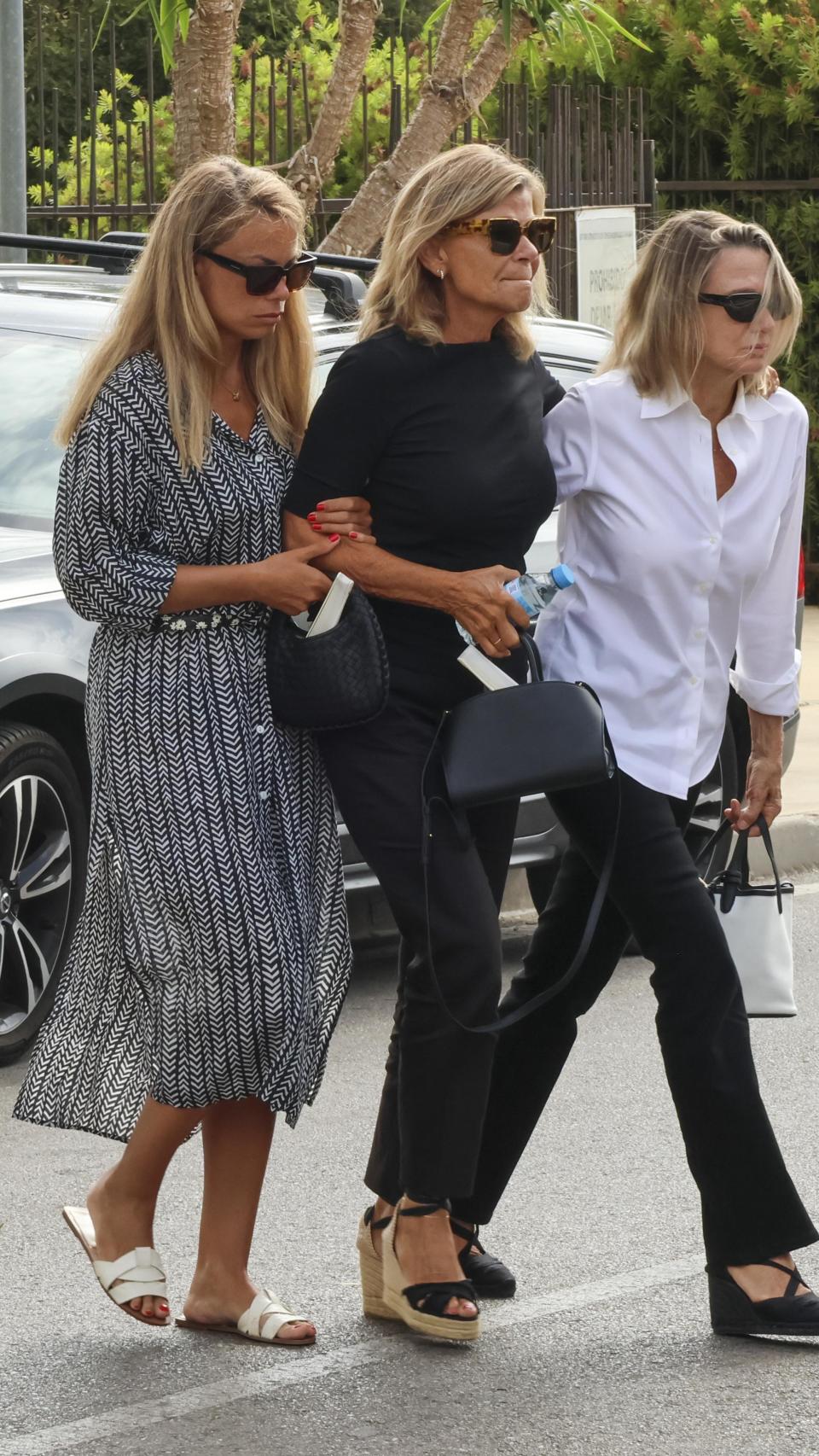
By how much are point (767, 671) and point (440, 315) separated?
893mm

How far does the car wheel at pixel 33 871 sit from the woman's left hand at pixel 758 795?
196cm

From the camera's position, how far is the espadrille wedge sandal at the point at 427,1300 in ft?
12.0

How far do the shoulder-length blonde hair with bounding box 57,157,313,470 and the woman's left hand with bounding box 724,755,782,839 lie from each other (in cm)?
111

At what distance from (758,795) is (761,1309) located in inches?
35.9

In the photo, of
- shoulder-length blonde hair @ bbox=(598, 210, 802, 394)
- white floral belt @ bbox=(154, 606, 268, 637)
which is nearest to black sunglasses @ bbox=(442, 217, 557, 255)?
shoulder-length blonde hair @ bbox=(598, 210, 802, 394)

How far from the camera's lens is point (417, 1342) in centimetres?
373

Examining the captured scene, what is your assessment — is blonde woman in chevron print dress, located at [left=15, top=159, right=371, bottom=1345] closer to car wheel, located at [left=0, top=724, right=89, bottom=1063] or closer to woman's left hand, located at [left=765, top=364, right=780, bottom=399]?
woman's left hand, located at [left=765, top=364, right=780, bottom=399]

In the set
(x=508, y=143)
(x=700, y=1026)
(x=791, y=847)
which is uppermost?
(x=508, y=143)

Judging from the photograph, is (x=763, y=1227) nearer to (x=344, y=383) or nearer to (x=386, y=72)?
(x=344, y=383)

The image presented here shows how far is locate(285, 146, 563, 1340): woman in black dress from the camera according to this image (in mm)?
3596

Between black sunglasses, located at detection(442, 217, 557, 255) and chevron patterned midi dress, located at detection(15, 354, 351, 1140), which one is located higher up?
black sunglasses, located at detection(442, 217, 557, 255)

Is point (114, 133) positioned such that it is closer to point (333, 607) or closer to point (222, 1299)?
point (333, 607)

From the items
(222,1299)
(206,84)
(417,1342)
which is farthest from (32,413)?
(206,84)

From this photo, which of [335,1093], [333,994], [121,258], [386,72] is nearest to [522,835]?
[335,1093]
